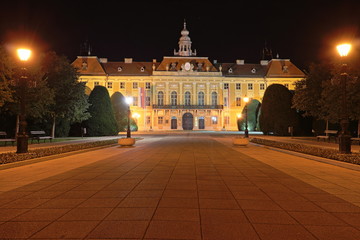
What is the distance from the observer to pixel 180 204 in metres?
5.82

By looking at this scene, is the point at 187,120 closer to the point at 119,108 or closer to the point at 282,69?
the point at 119,108

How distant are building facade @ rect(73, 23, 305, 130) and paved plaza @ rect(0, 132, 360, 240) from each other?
2280 inches

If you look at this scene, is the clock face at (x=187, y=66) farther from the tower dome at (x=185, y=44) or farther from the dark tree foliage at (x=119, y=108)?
the dark tree foliage at (x=119, y=108)

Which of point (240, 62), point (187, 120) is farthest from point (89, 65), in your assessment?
point (240, 62)

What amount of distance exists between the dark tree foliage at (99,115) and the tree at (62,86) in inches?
188

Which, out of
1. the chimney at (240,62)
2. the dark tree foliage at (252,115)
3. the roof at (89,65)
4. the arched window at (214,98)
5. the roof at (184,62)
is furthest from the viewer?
the chimney at (240,62)

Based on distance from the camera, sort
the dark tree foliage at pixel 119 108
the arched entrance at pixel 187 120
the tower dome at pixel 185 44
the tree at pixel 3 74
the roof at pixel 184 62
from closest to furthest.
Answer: the tree at pixel 3 74, the dark tree foliage at pixel 119 108, the arched entrance at pixel 187 120, the roof at pixel 184 62, the tower dome at pixel 185 44

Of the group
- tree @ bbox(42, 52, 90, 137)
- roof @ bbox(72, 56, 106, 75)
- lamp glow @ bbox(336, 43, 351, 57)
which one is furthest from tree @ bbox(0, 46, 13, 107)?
roof @ bbox(72, 56, 106, 75)

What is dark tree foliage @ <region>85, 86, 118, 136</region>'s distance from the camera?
117ft

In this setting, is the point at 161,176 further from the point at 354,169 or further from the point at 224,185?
the point at 354,169

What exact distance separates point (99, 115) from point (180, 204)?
103 ft

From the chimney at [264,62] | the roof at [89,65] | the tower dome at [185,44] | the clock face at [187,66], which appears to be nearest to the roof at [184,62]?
the clock face at [187,66]

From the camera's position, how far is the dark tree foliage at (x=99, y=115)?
35562 mm

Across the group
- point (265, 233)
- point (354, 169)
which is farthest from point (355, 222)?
point (354, 169)
